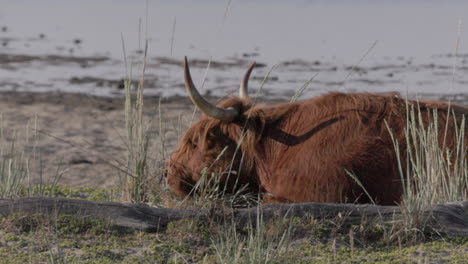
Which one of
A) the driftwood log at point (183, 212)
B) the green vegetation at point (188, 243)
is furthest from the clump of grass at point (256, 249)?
the driftwood log at point (183, 212)

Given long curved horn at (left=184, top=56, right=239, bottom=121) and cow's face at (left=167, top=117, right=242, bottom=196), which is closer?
long curved horn at (left=184, top=56, right=239, bottom=121)

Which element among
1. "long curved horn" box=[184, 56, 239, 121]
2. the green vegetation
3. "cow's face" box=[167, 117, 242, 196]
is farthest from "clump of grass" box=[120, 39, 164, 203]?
the green vegetation

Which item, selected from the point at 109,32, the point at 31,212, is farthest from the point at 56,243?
the point at 109,32

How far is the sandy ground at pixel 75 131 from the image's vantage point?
9.00m

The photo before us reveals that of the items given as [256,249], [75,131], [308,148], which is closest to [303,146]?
[308,148]

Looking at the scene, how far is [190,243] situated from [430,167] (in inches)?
66.4

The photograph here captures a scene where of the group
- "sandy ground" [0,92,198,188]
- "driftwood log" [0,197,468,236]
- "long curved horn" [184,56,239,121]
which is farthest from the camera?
"sandy ground" [0,92,198,188]

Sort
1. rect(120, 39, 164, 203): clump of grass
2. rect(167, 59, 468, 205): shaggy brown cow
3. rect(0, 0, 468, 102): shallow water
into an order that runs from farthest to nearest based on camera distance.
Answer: rect(0, 0, 468, 102): shallow water → rect(120, 39, 164, 203): clump of grass → rect(167, 59, 468, 205): shaggy brown cow

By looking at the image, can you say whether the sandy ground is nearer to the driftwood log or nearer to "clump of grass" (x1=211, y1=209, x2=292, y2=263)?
the driftwood log

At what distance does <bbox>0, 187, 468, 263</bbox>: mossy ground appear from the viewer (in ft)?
13.7

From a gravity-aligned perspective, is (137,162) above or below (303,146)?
below

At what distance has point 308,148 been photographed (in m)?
5.34

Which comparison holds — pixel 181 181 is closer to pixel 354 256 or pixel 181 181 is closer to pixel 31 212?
pixel 31 212

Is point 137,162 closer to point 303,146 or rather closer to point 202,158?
point 202,158
